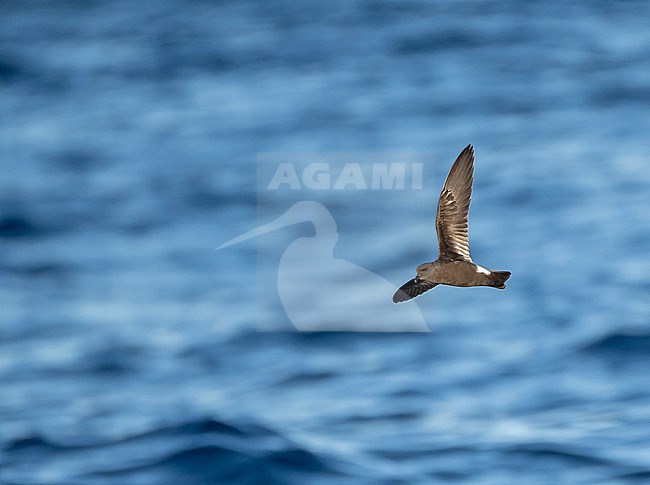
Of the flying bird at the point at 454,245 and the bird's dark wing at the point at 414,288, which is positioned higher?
the flying bird at the point at 454,245

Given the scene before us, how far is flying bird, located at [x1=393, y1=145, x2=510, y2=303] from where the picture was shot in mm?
6406

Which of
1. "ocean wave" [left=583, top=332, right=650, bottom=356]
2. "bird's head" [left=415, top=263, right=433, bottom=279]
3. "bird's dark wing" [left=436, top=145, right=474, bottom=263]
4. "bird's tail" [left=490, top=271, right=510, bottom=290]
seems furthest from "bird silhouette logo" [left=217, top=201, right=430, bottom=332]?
"bird's tail" [left=490, top=271, right=510, bottom=290]

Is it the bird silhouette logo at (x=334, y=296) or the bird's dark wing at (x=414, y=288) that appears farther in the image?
the bird silhouette logo at (x=334, y=296)

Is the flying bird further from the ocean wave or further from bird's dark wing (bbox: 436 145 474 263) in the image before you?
the ocean wave

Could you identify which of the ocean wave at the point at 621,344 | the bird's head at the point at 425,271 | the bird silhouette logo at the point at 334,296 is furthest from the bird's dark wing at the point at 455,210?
the ocean wave at the point at 621,344

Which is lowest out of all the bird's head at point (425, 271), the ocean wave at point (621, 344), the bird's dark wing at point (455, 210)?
the bird's head at point (425, 271)

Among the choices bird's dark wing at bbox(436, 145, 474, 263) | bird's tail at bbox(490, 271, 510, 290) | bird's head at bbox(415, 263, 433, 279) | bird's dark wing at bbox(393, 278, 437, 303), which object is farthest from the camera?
bird's dark wing at bbox(436, 145, 474, 263)

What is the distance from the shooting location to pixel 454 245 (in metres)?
6.68

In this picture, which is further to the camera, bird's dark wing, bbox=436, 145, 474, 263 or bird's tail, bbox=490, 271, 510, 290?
bird's dark wing, bbox=436, 145, 474, 263

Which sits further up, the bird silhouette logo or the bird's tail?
the bird silhouette logo

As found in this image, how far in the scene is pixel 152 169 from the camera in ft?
56.7

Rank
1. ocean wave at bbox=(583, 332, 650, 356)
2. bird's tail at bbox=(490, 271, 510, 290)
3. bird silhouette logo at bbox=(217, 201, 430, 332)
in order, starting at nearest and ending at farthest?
bird's tail at bbox=(490, 271, 510, 290) < ocean wave at bbox=(583, 332, 650, 356) < bird silhouette logo at bbox=(217, 201, 430, 332)

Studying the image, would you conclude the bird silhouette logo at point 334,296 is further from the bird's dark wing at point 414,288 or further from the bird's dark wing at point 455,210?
the bird's dark wing at point 414,288

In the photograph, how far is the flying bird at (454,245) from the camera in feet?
21.0
